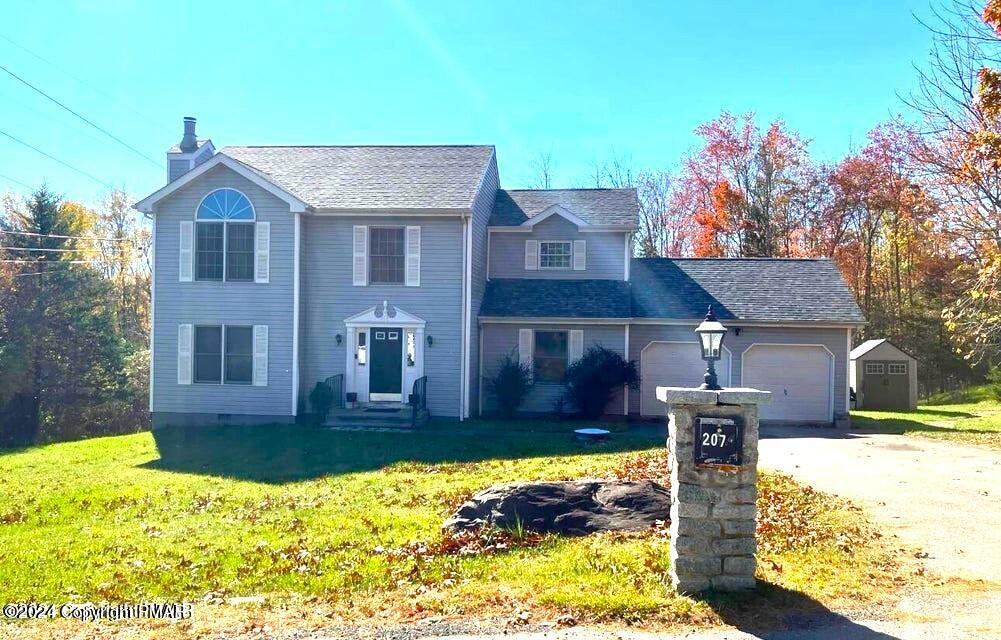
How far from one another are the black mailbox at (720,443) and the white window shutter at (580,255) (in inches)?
618

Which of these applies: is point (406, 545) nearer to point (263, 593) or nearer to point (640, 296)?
point (263, 593)

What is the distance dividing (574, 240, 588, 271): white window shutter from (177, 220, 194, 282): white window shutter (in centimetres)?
988

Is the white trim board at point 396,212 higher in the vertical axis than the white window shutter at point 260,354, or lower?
higher

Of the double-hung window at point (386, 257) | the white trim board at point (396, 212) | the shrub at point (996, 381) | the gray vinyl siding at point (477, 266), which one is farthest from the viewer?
the shrub at point (996, 381)

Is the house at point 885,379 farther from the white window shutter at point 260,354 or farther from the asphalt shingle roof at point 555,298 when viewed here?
the white window shutter at point 260,354

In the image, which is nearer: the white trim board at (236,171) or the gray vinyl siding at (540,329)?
the white trim board at (236,171)

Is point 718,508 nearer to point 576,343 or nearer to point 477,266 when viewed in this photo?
point 576,343

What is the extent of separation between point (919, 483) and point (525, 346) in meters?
11.1

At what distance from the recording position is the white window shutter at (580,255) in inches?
856

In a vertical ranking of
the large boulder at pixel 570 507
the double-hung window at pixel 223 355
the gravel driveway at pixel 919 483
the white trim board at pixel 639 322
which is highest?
the white trim board at pixel 639 322

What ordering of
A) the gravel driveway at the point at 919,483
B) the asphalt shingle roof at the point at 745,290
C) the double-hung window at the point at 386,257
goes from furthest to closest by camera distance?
the asphalt shingle roof at the point at 745,290 < the double-hung window at the point at 386,257 < the gravel driveway at the point at 919,483

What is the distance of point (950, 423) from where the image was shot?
21.3 m

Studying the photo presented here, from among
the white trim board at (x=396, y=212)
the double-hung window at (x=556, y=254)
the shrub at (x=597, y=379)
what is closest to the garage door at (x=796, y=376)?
the shrub at (x=597, y=379)

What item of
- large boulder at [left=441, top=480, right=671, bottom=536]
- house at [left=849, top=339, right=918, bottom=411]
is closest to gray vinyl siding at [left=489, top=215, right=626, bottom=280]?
house at [left=849, top=339, right=918, bottom=411]
